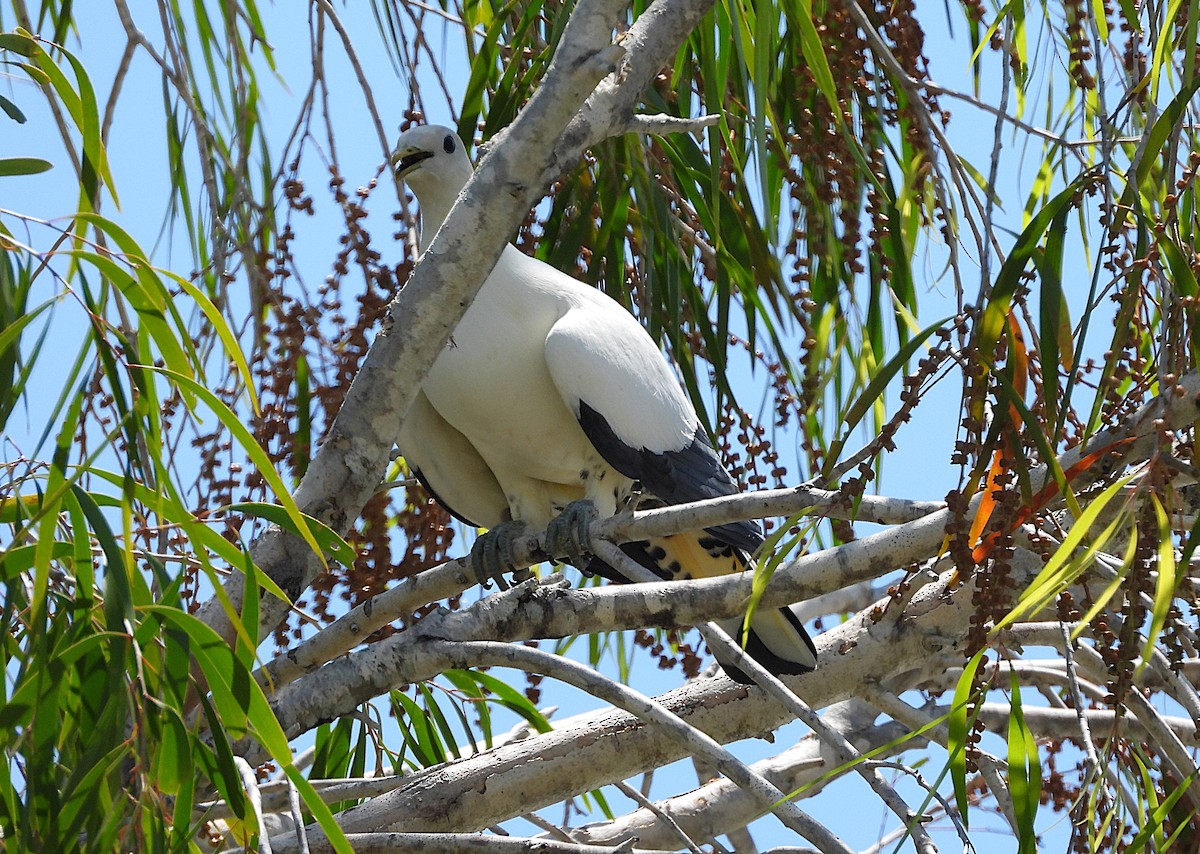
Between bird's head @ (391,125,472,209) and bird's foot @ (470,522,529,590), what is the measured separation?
1.79 feet

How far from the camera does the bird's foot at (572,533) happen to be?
217cm

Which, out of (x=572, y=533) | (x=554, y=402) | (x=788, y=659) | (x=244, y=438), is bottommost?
(x=244, y=438)

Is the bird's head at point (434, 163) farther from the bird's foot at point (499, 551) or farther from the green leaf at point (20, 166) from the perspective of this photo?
the green leaf at point (20, 166)

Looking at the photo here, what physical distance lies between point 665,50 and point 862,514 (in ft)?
1.68

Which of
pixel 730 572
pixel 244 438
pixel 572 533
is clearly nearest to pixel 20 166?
pixel 244 438

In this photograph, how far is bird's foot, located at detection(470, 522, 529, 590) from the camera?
2143mm

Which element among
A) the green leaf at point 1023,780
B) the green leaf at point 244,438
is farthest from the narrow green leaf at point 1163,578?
the green leaf at point 244,438

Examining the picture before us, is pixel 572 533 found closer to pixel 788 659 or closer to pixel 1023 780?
pixel 788 659

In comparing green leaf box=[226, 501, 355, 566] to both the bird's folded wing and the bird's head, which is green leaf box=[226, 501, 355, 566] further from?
the bird's head

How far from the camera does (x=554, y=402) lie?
7.52ft

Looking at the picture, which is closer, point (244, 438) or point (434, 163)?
point (244, 438)

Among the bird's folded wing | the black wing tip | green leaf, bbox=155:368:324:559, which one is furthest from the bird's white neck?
green leaf, bbox=155:368:324:559

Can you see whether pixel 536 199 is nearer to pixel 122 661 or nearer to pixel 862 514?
pixel 862 514

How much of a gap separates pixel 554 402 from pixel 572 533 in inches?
8.9
